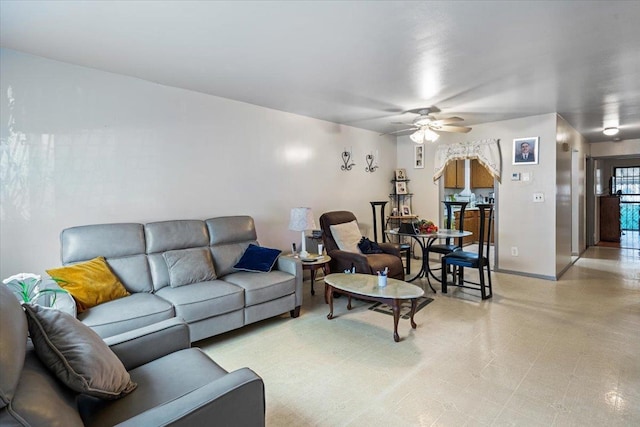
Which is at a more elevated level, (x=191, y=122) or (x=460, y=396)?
(x=191, y=122)

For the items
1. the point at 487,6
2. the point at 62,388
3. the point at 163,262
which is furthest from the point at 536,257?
the point at 62,388

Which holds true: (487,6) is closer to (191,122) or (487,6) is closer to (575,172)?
(191,122)

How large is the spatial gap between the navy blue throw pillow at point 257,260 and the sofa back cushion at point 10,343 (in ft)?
7.51

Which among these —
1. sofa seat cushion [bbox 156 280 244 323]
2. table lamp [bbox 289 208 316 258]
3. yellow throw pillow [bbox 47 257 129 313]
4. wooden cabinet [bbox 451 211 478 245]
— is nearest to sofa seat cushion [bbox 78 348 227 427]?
sofa seat cushion [bbox 156 280 244 323]

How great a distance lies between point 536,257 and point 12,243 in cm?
619

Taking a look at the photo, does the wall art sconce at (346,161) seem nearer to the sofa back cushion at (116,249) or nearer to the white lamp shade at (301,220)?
the white lamp shade at (301,220)

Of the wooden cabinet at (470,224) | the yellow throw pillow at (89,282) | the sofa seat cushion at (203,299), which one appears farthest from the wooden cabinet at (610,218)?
the yellow throw pillow at (89,282)

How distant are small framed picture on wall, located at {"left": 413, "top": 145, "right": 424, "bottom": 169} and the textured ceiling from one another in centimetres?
217

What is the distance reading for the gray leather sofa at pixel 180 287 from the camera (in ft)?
8.14

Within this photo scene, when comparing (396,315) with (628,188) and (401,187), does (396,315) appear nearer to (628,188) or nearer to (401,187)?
(401,187)

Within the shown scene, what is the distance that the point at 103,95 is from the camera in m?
3.04

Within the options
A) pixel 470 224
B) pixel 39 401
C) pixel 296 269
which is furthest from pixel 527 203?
pixel 39 401

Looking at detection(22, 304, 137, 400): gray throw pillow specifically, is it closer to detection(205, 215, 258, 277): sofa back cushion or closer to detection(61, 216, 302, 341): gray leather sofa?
detection(61, 216, 302, 341): gray leather sofa

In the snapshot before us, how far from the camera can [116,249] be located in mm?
2883
